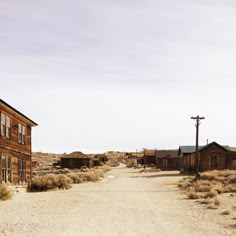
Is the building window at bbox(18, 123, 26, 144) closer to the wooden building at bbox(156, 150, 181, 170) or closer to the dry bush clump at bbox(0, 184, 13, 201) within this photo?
the dry bush clump at bbox(0, 184, 13, 201)

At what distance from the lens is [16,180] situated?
96.7 feet

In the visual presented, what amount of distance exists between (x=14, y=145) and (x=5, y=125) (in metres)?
2.84

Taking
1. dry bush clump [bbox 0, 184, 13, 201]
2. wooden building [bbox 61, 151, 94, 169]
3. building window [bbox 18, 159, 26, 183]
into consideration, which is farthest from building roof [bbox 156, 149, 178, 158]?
dry bush clump [bbox 0, 184, 13, 201]

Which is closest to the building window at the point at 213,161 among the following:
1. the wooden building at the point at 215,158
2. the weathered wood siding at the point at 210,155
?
the wooden building at the point at 215,158

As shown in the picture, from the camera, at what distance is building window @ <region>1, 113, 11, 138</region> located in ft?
83.8

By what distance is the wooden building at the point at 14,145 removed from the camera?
2569 centimetres

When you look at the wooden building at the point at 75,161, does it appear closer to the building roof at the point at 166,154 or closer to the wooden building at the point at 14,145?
the building roof at the point at 166,154

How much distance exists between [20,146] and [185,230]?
860 inches

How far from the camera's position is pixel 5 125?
26172 mm

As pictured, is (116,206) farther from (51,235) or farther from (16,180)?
(16,180)

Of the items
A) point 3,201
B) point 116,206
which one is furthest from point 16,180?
point 116,206

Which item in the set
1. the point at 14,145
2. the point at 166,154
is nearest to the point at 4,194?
the point at 14,145

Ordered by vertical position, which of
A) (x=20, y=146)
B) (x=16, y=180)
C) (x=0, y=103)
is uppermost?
(x=0, y=103)

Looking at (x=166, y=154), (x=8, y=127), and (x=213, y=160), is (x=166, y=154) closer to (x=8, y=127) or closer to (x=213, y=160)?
(x=213, y=160)
